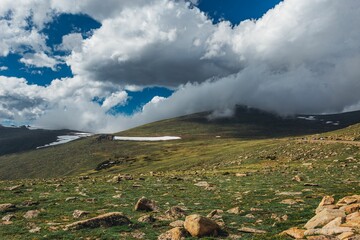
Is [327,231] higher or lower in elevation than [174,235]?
higher

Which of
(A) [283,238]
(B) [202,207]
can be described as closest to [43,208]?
(B) [202,207]

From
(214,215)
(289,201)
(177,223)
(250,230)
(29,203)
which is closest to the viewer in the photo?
(250,230)

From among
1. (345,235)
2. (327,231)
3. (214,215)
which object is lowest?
(214,215)

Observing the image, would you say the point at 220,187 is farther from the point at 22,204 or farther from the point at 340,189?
the point at 22,204

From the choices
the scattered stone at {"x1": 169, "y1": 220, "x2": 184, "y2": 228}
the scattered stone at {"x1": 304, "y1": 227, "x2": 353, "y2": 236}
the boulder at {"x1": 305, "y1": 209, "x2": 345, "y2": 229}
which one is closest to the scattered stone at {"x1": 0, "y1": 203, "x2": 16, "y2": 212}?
the scattered stone at {"x1": 169, "y1": 220, "x2": 184, "y2": 228}

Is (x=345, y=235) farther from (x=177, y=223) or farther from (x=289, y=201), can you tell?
(x=289, y=201)

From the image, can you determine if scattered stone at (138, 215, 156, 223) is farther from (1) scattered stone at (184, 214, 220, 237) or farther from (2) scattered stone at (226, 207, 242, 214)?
(2) scattered stone at (226, 207, 242, 214)

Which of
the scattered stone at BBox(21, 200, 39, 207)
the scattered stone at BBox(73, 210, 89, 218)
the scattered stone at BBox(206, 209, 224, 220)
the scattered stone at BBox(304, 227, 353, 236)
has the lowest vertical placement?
the scattered stone at BBox(206, 209, 224, 220)

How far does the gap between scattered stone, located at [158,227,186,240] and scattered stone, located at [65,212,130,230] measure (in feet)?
13.5

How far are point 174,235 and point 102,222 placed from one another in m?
5.70

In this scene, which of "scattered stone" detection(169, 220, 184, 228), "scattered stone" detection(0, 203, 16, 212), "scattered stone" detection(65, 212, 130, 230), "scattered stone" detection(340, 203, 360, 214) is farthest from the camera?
"scattered stone" detection(0, 203, 16, 212)

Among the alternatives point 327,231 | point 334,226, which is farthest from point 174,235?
point 334,226

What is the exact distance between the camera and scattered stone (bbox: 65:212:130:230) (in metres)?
21.2

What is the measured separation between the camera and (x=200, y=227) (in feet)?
59.7
